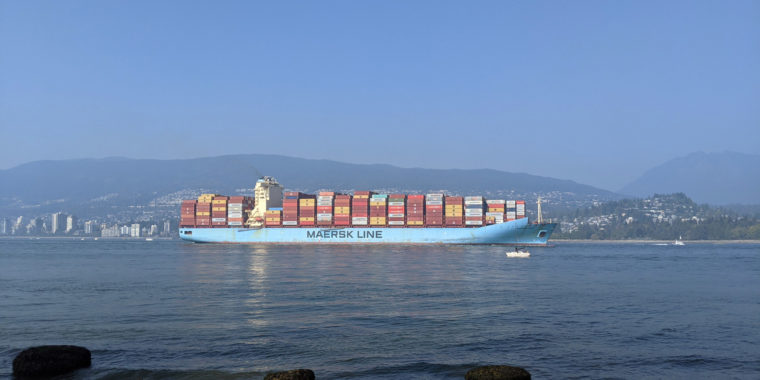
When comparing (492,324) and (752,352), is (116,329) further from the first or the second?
(752,352)

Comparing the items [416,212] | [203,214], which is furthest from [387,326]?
[203,214]

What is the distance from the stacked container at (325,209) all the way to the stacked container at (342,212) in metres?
0.83

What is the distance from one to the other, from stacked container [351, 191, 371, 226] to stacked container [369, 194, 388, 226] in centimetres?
68

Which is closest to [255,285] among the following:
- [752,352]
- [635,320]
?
[635,320]

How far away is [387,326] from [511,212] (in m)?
78.0

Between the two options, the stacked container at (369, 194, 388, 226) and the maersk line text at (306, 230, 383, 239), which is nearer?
the maersk line text at (306, 230, 383, 239)

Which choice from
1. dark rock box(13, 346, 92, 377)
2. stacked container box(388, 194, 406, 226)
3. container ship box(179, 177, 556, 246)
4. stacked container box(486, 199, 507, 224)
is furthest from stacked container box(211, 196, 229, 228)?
dark rock box(13, 346, 92, 377)

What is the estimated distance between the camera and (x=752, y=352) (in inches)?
704

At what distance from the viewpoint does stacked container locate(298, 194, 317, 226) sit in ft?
333

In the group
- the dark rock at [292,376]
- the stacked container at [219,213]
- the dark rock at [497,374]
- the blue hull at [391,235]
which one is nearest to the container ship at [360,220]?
the blue hull at [391,235]

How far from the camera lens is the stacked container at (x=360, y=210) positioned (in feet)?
328

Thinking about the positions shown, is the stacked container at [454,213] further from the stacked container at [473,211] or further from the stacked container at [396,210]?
the stacked container at [396,210]

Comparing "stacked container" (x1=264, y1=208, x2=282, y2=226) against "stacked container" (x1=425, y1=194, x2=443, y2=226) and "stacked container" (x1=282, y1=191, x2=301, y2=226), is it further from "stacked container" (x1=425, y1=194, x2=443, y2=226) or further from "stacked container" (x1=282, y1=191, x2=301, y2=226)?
"stacked container" (x1=425, y1=194, x2=443, y2=226)

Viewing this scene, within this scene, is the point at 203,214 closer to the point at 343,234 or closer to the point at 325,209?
the point at 325,209
